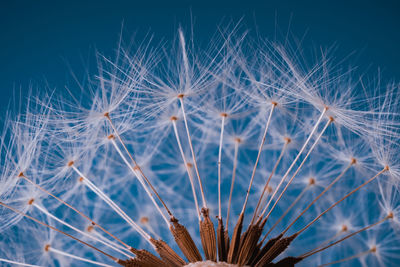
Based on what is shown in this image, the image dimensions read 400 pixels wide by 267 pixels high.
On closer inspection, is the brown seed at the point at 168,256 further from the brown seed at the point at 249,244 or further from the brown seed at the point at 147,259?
the brown seed at the point at 249,244

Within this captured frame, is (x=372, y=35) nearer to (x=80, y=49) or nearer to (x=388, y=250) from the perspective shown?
(x=388, y=250)

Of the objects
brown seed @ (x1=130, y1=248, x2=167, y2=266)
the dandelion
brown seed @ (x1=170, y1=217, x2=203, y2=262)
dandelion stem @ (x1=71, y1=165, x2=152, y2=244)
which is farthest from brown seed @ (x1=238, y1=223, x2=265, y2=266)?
dandelion stem @ (x1=71, y1=165, x2=152, y2=244)

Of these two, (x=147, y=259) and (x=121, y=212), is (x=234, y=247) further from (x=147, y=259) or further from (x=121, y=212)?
(x=121, y=212)

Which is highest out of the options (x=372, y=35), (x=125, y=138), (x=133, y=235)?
(x=372, y=35)

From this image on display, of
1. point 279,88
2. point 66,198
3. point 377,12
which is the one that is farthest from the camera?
point 377,12

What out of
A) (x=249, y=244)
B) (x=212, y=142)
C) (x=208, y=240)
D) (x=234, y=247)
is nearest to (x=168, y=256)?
(x=208, y=240)

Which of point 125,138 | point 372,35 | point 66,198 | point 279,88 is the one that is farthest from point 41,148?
point 372,35
